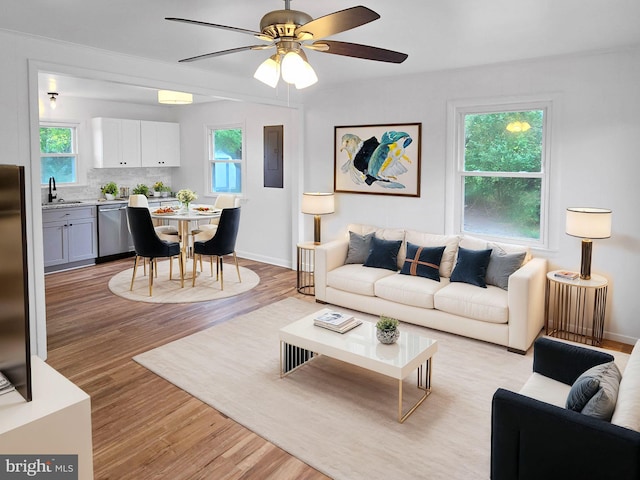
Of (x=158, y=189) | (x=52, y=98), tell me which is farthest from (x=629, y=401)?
(x=158, y=189)

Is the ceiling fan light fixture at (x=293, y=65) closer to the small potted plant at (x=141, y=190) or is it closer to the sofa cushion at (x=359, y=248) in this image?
the sofa cushion at (x=359, y=248)

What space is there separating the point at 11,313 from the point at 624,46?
15.0 feet

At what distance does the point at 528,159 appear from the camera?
4.69m

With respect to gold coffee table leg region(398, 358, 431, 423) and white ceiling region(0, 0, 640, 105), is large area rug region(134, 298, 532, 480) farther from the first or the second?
white ceiling region(0, 0, 640, 105)

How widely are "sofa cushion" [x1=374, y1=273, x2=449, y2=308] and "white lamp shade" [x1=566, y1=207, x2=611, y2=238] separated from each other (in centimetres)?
123

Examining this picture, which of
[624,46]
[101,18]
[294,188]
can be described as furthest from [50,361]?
[624,46]

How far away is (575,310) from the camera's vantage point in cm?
444

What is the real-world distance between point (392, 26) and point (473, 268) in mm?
2254

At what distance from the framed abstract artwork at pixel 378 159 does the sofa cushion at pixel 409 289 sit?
44.3 inches

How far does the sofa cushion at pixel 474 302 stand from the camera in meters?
4.07

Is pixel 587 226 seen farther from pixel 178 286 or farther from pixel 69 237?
pixel 69 237

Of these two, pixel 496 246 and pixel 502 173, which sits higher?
pixel 502 173

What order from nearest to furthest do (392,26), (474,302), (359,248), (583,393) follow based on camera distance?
1. (583,393)
2. (392,26)
3. (474,302)
4. (359,248)

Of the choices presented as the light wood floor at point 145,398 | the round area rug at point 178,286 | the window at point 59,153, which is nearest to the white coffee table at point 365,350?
the light wood floor at point 145,398
